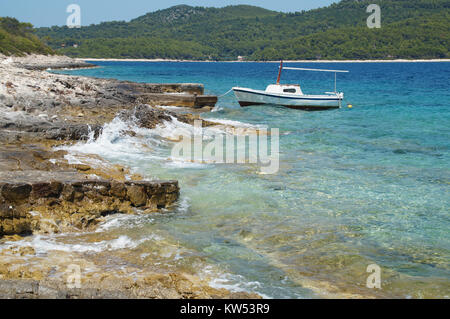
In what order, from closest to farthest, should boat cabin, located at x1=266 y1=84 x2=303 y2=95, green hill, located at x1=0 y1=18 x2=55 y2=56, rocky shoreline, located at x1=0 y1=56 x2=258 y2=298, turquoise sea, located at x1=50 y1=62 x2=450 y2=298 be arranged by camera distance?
rocky shoreline, located at x1=0 y1=56 x2=258 y2=298 → turquoise sea, located at x1=50 y1=62 x2=450 y2=298 → boat cabin, located at x1=266 y1=84 x2=303 y2=95 → green hill, located at x1=0 y1=18 x2=55 y2=56

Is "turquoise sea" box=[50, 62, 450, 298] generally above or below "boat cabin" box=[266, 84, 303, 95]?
below

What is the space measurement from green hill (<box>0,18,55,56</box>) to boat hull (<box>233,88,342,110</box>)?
184 ft

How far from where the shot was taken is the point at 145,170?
1295 centimetres

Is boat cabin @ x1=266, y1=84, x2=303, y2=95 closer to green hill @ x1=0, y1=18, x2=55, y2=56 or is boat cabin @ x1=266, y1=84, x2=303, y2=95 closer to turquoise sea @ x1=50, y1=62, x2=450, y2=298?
turquoise sea @ x1=50, y1=62, x2=450, y2=298

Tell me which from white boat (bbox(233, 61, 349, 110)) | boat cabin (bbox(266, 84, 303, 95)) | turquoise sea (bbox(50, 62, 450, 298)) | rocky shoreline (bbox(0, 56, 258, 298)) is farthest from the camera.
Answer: boat cabin (bbox(266, 84, 303, 95))

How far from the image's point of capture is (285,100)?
100 feet

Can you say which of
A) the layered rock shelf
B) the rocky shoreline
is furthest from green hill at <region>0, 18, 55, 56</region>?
the layered rock shelf

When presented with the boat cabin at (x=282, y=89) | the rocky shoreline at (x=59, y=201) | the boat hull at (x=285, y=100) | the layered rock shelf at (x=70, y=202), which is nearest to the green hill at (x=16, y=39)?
the boat hull at (x=285, y=100)

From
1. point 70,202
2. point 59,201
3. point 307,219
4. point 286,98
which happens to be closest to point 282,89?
point 286,98

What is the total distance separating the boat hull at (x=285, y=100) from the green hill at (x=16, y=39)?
184 feet

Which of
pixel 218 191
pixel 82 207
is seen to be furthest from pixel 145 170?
pixel 82 207

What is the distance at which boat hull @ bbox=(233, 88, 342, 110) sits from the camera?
100.0 ft

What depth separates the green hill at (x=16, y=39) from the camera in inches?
3093

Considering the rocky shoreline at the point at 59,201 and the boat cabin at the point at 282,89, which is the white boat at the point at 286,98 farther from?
the rocky shoreline at the point at 59,201
